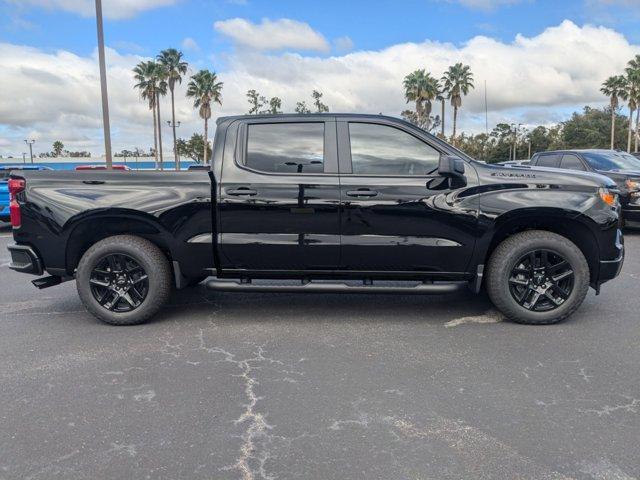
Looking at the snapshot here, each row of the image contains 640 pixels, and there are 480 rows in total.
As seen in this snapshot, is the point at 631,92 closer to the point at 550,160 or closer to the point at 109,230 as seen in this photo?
the point at 550,160

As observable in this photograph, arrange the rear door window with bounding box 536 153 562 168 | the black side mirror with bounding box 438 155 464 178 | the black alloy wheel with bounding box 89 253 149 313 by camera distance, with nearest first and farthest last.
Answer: the black side mirror with bounding box 438 155 464 178, the black alloy wheel with bounding box 89 253 149 313, the rear door window with bounding box 536 153 562 168

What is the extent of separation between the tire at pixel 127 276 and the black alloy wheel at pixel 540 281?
3.20 metres

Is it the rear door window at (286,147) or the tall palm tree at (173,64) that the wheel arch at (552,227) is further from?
the tall palm tree at (173,64)

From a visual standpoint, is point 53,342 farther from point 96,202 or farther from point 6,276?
point 6,276

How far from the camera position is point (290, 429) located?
2893 millimetres

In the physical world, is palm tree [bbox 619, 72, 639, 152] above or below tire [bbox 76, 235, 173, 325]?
above

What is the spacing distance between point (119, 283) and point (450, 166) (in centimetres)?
314

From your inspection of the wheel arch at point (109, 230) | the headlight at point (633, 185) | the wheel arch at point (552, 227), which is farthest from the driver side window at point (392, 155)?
the headlight at point (633, 185)

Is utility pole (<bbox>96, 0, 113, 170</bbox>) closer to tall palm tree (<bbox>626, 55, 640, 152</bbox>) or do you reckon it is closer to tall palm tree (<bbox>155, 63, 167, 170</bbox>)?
tall palm tree (<bbox>155, 63, 167, 170</bbox>)

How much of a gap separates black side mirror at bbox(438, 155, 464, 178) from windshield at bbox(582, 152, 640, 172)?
7.28 m

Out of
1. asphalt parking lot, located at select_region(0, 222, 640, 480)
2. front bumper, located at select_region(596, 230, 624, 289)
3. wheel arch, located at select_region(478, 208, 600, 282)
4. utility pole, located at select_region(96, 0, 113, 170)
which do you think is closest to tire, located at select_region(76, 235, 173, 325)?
asphalt parking lot, located at select_region(0, 222, 640, 480)

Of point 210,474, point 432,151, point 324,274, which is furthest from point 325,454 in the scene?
point 432,151

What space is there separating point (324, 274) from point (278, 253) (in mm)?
469

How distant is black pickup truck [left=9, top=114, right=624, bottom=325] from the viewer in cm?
451
